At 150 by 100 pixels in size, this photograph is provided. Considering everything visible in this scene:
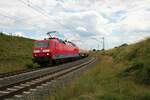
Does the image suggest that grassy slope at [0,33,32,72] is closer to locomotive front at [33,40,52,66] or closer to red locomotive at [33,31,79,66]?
locomotive front at [33,40,52,66]

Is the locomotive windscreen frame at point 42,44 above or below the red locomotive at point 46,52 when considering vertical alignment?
above

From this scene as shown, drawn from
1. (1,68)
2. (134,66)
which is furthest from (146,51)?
(1,68)

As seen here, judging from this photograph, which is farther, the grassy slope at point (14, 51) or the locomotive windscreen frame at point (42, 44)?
the grassy slope at point (14, 51)

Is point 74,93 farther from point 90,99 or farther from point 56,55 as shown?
point 56,55

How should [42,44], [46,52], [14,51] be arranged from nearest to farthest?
[46,52] < [42,44] < [14,51]

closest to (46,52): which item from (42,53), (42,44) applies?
(42,53)

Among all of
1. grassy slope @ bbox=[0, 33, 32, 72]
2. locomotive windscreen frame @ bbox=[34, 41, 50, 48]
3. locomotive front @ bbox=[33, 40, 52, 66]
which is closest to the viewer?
locomotive front @ bbox=[33, 40, 52, 66]

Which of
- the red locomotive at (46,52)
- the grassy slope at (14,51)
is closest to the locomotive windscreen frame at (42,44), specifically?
the red locomotive at (46,52)

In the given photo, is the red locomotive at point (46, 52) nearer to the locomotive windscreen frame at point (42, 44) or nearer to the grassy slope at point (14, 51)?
the locomotive windscreen frame at point (42, 44)

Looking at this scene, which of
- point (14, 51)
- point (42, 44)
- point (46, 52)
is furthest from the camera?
point (14, 51)

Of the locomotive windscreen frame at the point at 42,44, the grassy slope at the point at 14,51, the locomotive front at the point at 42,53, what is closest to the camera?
the locomotive front at the point at 42,53

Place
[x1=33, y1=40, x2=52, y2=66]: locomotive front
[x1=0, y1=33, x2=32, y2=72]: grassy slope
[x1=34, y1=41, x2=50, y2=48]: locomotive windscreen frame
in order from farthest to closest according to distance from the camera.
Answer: [x1=0, y1=33, x2=32, y2=72]: grassy slope < [x1=34, y1=41, x2=50, y2=48]: locomotive windscreen frame < [x1=33, y1=40, x2=52, y2=66]: locomotive front

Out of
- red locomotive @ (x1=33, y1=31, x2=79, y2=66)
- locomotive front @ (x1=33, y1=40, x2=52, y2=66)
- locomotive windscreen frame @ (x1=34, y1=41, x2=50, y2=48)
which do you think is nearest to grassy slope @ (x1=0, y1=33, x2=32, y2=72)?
locomotive front @ (x1=33, y1=40, x2=52, y2=66)

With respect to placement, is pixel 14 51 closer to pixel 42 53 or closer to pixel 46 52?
pixel 42 53
